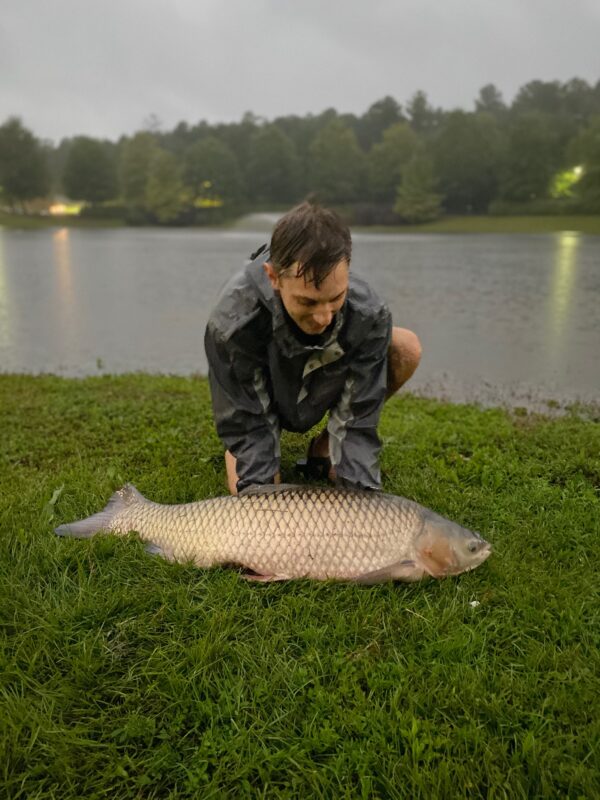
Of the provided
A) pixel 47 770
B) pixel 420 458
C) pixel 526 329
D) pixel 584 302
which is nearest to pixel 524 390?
pixel 420 458

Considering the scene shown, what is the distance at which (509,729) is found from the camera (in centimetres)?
217

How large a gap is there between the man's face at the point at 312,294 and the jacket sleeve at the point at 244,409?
476 mm

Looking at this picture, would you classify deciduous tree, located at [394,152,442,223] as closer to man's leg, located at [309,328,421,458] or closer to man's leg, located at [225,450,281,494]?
man's leg, located at [309,328,421,458]

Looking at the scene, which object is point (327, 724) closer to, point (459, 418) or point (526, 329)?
point (459, 418)

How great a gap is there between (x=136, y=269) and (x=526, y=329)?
1461 centimetres

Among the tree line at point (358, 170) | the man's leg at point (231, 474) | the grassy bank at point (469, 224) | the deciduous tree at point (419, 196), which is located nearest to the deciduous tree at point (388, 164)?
the tree line at point (358, 170)

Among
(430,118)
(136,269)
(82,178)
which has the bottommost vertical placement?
(136,269)

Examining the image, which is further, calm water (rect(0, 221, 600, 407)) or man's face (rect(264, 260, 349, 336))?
calm water (rect(0, 221, 600, 407))

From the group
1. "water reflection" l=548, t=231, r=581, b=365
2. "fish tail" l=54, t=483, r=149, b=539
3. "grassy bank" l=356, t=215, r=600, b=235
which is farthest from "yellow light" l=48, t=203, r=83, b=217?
"fish tail" l=54, t=483, r=149, b=539

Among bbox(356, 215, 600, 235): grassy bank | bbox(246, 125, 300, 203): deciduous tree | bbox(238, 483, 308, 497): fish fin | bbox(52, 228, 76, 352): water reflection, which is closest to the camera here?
bbox(238, 483, 308, 497): fish fin

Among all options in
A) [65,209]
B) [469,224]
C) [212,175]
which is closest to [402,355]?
[469,224]

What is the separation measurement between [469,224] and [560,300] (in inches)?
1701

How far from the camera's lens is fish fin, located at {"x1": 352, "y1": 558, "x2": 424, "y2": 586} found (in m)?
2.83

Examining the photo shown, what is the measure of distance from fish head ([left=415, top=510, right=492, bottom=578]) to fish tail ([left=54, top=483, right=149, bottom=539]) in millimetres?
1307
